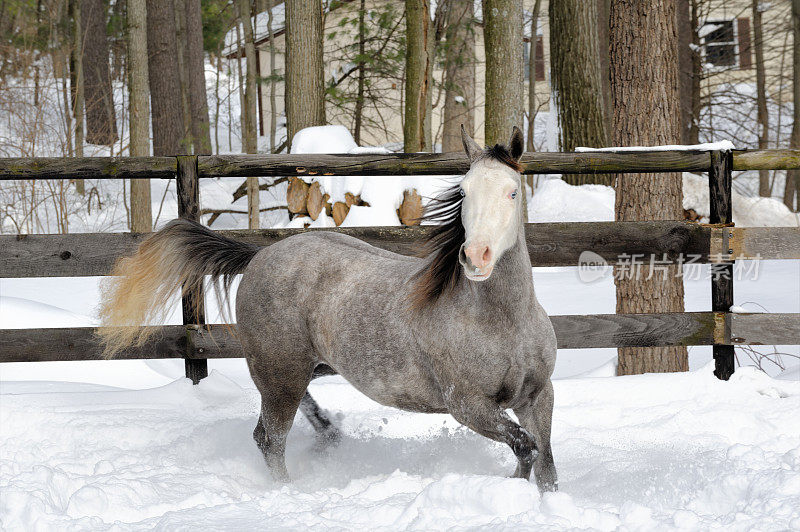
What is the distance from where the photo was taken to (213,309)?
7.34m

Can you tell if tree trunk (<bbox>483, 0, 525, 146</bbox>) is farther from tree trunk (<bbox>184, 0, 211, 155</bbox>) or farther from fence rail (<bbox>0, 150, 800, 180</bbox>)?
tree trunk (<bbox>184, 0, 211, 155</bbox>)

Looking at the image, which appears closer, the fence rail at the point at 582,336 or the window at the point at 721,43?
the fence rail at the point at 582,336

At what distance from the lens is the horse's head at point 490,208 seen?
240 centimetres

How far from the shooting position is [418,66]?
8.77m

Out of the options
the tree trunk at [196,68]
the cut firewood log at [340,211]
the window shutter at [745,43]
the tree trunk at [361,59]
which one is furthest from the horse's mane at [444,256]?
the tree trunk at [196,68]

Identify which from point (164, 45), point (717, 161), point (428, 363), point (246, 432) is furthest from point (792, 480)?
point (164, 45)

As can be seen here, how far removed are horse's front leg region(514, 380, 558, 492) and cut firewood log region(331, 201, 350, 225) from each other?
5.06 meters

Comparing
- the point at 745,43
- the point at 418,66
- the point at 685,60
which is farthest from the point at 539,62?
the point at 418,66

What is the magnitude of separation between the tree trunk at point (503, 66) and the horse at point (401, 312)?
396cm

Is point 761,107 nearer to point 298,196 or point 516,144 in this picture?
point 298,196

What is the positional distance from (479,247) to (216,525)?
127 centimetres

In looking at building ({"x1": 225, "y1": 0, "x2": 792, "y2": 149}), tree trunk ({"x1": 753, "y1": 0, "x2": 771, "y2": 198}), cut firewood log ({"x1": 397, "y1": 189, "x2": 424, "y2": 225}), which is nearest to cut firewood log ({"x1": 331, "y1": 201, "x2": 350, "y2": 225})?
cut firewood log ({"x1": 397, "y1": 189, "x2": 424, "y2": 225})

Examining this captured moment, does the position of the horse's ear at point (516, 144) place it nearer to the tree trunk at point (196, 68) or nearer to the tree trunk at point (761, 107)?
the tree trunk at point (761, 107)

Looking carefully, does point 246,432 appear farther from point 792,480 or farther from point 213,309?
point 213,309
